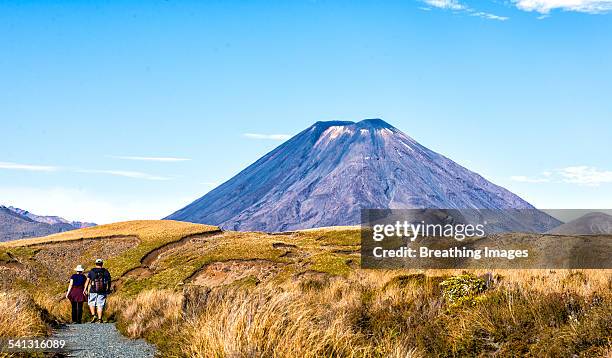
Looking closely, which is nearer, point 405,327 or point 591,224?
point 405,327

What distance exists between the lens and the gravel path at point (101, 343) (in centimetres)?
1147

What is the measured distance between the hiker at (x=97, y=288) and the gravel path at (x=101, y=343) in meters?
2.35

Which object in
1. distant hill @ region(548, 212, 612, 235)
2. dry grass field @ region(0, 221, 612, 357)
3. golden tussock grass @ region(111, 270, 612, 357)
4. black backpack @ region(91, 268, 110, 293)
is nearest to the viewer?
golden tussock grass @ region(111, 270, 612, 357)

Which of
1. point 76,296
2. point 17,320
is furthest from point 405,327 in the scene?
point 76,296

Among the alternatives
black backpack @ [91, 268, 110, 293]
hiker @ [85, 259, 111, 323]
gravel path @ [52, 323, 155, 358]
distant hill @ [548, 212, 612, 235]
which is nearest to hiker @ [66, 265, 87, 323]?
hiker @ [85, 259, 111, 323]

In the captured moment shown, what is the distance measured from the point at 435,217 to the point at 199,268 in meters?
27.3

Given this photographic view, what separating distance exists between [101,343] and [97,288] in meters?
7.13

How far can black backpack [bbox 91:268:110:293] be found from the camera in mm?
20000

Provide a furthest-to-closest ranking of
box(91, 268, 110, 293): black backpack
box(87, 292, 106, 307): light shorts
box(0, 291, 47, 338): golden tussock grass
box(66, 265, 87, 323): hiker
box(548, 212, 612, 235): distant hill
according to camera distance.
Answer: box(548, 212, 612, 235): distant hill → box(66, 265, 87, 323): hiker → box(87, 292, 106, 307): light shorts → box(91, 268, 110, 293): black backpack → box(0, 291, 47, 338): golden tussock grass

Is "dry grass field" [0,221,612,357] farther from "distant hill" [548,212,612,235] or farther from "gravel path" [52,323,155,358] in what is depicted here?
"distant hill" [548,212,612,235]

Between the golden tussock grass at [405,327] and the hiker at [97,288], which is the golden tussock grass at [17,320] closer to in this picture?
the golden tussock grass at [405,327]

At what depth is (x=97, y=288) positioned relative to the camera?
66.1ft

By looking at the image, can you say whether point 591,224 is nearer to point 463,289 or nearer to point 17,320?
point 463,289

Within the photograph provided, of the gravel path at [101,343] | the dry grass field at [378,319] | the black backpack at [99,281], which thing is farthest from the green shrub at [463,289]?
the black backpack at [99,281]
